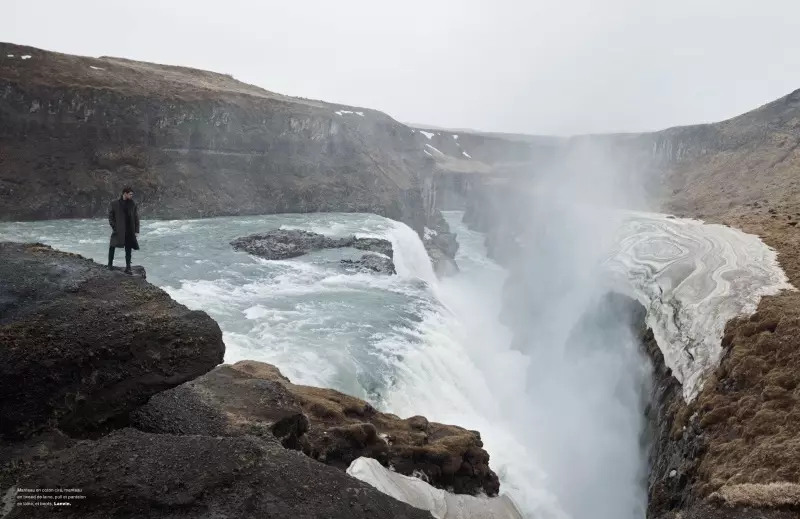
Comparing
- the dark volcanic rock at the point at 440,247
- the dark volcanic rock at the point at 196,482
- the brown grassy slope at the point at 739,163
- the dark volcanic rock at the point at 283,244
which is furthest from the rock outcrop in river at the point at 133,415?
the dark volcanic rock at the point at 440,247

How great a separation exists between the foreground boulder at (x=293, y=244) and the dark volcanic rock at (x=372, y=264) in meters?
2.08

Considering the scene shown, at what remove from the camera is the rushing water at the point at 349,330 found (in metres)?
16.2

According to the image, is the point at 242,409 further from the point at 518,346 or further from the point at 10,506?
the point at 518,346

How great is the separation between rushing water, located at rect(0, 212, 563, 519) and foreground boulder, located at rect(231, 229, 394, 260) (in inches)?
36.7

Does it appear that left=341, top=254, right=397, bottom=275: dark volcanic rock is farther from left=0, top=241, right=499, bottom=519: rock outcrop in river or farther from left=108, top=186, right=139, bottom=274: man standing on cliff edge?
left=0, top=241, right=499, bottom=519: rock outcrop in river

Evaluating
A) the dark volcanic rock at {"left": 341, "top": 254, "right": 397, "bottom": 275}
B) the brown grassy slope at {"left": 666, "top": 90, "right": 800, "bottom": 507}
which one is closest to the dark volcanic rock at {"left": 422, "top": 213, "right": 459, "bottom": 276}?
the dark volcanic rock at {"left": 341, "top": 254, "right": 397, "bottom": 275}

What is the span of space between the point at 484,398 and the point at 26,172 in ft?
125

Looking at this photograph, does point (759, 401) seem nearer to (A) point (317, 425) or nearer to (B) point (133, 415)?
(A) point (317, 425)

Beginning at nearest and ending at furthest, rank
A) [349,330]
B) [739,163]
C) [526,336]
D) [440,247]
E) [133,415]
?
[133,415]
[349,330]
[526,336]
[739,163]
[440,247]

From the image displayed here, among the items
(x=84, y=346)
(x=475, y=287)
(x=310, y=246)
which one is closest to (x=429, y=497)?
(x=84, y=346)

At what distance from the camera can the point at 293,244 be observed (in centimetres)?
3303

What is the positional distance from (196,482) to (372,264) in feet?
82.4

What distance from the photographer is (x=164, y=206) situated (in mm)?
44125

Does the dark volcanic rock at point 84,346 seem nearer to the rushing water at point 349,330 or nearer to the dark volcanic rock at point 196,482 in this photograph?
the dark volcanic rock at point 196,482
